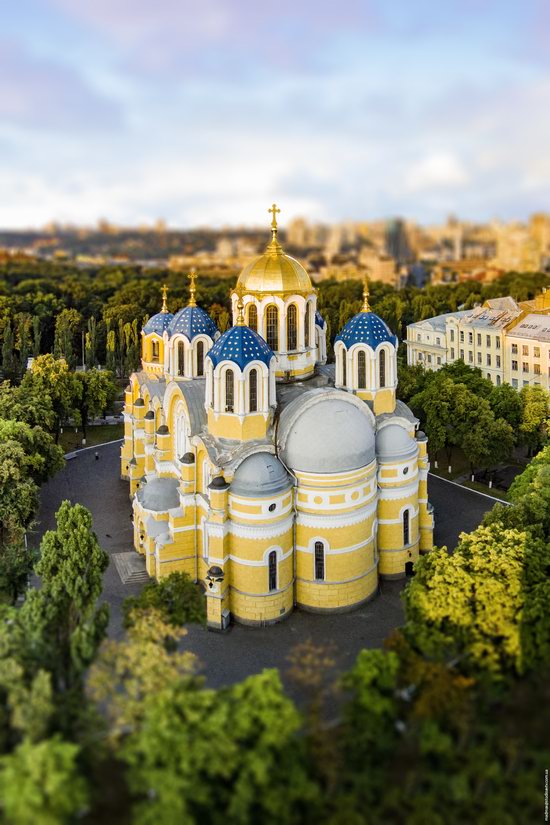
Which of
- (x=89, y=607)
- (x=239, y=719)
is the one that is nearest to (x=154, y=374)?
(x=89, y=607)

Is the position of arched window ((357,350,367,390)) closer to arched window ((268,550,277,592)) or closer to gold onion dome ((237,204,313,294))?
gold onion dome ((237,204,313,294))

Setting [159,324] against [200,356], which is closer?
[200,356]

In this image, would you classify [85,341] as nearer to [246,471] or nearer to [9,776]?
[246,471]

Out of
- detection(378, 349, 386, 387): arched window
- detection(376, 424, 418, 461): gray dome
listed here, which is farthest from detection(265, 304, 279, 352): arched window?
detection(376, 424, 418, 461): gray dome

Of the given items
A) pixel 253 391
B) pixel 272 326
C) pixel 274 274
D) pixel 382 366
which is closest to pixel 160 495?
pixel 253 391

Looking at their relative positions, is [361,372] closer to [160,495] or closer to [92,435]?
[160,495]

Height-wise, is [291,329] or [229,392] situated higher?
[291,329]
